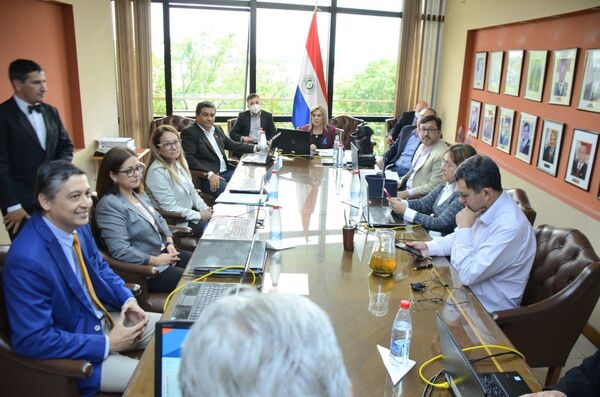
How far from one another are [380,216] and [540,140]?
2.33m

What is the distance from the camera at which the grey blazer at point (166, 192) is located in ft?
10.6

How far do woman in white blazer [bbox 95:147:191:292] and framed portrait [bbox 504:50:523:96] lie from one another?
393 centimetres

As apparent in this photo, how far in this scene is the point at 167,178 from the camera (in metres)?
3.27

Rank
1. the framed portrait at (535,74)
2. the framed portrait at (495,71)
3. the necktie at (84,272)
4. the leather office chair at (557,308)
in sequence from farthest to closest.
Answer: the framed portrait at (495,71) → the framed portrait at (535,74) → the leather office chair at (557,308) → the necktie at (84,272)

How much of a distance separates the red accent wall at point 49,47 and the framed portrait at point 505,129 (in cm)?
457

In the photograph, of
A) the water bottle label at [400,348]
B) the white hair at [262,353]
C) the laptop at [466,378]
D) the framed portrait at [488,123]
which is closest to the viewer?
the white hair at [262,353]

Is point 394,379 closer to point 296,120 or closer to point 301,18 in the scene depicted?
point 296,120

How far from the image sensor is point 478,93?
18.9 ft

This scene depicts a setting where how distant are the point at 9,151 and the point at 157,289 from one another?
1383mm

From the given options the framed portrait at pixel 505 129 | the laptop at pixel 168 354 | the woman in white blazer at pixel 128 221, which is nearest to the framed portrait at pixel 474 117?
the framed portrait at pixel 505 129

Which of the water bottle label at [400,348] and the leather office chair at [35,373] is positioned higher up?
the water bottle label at [400,348]

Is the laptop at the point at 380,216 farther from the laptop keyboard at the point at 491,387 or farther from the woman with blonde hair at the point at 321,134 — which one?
the woman with blonde hair at the point at 321,134

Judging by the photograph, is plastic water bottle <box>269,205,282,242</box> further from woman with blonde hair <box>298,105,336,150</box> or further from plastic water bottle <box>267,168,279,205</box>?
woman with blonde hair <box>298,105,336,150</box>

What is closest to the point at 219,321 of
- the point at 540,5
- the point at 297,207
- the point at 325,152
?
the point at 297,207
